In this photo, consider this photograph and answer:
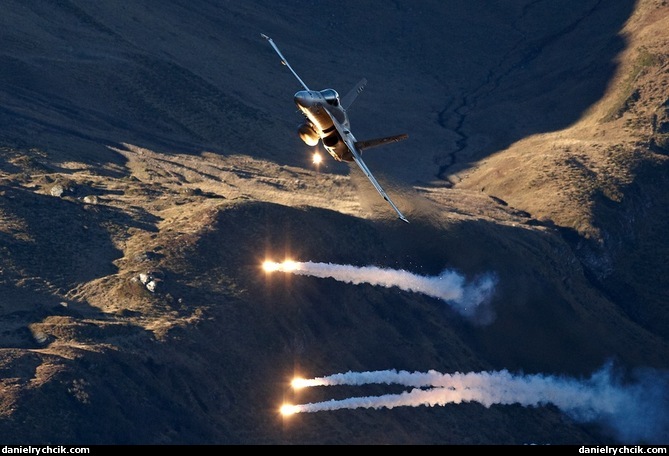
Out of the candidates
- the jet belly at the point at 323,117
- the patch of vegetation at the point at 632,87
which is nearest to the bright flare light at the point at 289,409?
the jet belly at the point at 323,117

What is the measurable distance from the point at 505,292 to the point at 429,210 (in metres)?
11.2

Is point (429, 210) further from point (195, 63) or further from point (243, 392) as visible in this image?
point (195, 63)

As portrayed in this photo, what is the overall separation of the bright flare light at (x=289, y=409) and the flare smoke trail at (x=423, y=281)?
19.0 metres

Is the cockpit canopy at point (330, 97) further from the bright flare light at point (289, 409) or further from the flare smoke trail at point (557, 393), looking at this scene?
the flare smoke trail at point (557, 393)

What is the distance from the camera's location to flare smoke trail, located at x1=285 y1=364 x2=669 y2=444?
11181cm

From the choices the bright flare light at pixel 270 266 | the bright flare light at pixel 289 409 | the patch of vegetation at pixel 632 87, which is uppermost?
the patch of vegetation at pixel 632 87

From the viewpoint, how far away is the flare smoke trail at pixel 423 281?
12075 cm

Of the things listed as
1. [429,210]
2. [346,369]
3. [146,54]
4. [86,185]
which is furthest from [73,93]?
[346,369]

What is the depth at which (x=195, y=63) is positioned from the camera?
652 ft

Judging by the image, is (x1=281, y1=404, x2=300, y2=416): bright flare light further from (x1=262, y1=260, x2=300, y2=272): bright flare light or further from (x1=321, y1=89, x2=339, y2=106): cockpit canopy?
(x1=321, y1=89, x2=339, y2=106): cockpit canopy

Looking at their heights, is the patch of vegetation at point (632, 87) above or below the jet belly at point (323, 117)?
above

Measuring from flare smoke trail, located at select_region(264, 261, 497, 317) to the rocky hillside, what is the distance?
0.25 meters

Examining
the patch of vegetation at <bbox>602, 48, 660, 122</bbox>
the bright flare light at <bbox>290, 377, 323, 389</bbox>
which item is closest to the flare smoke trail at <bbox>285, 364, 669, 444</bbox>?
the bright flare light at <bbox>290, 377, 323, 389</bbox>

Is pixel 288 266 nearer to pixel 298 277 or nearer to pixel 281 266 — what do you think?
pixel 281 266
